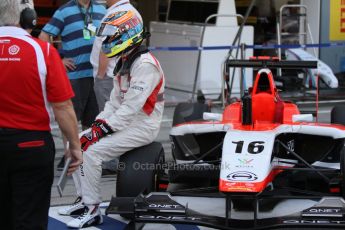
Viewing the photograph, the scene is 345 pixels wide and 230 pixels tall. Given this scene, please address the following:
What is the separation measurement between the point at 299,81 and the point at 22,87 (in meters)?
9.59

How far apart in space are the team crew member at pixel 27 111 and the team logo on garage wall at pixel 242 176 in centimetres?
145

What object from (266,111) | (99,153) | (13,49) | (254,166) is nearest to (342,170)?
(254,166)

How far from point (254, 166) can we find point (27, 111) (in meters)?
1.87

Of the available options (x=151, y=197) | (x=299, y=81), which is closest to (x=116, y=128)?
(x=151, y=197)

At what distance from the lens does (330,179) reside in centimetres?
608

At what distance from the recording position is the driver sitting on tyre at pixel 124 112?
243 inches

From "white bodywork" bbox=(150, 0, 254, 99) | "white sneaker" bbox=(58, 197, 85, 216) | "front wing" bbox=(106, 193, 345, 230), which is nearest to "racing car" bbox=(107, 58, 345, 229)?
"front wing" bbox=(106, 193, 345, 230)

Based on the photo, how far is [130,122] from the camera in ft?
20.5

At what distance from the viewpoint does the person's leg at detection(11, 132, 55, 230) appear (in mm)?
4367

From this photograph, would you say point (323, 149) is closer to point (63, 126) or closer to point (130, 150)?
point (130, 150)

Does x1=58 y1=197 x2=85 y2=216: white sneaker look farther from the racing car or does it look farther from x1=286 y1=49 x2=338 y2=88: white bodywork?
x1=286 y1=49 x2=338 y2=88: white bodywork

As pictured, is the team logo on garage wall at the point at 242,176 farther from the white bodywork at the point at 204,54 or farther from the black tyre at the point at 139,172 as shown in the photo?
the white bodywork at the point at 204,54

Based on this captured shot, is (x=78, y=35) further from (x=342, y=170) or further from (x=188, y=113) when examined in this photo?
(x=342, y=170)

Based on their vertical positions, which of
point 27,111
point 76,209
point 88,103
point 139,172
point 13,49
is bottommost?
point 76,209
